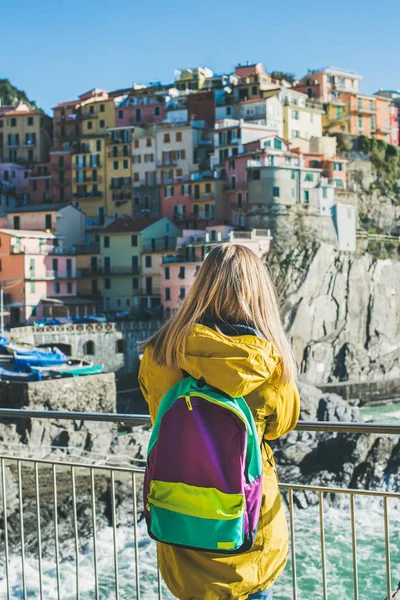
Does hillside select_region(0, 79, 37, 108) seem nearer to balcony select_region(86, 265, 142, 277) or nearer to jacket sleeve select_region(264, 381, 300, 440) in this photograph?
balcony select_region(86, 265, 142, 277)

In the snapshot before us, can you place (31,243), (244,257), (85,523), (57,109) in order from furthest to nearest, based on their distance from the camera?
(57,109)
(31,243)
(85,523)
(244,257)

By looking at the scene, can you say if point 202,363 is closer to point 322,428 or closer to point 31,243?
point 322,428

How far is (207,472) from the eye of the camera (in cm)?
263

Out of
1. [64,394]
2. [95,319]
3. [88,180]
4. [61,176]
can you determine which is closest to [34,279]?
[95,319]

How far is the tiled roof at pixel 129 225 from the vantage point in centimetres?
5066

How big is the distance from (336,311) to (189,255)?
29.0 ft

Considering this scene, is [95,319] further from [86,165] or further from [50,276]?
[86,165]

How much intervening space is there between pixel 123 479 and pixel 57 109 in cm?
4706

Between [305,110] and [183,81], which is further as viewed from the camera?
[183,81]

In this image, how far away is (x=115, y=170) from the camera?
58.7 m

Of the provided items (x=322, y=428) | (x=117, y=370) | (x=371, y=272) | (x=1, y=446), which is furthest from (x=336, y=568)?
(x=371, y=272)

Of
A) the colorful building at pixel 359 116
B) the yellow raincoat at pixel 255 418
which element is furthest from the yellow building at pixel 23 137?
the yellow raincoat at pixel 255 418

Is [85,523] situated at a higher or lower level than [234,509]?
lower

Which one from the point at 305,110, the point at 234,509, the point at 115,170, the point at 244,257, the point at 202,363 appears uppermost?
the point at 305,110
